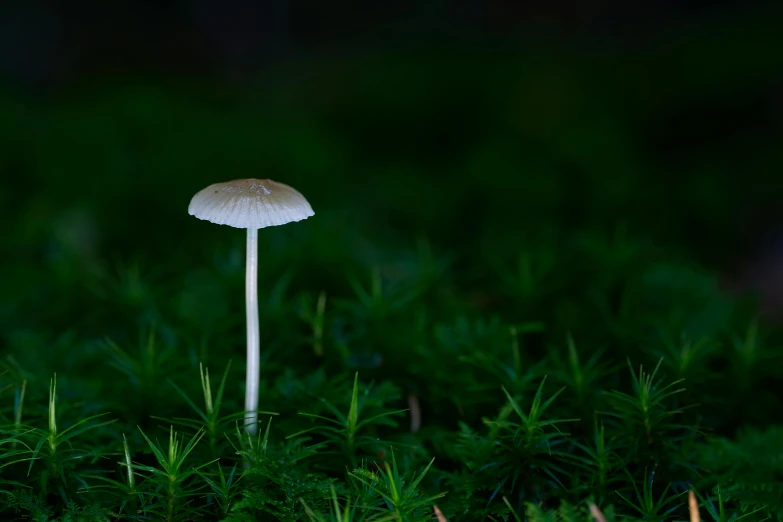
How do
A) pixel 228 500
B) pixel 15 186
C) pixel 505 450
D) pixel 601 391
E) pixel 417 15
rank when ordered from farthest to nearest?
pixel 417 15 → pixel 15 186 → pixel 601 391 → pixel 505 450 → pixel 228 500

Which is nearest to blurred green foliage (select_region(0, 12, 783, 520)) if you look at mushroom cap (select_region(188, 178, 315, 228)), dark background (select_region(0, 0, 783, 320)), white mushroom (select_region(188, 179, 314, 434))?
dark background (select_region(0, 0, 783, 320))

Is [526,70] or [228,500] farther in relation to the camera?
[526,70]

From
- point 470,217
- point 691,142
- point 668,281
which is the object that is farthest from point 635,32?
point 668,281

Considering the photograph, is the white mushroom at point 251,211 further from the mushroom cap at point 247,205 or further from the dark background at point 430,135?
the dark background at point 430,135

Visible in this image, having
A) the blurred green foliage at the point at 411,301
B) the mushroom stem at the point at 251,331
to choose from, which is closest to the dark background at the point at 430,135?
the blurred green foliage at the point at 411,301

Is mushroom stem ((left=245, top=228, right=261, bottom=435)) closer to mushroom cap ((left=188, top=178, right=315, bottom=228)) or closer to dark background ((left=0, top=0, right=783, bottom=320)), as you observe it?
mushroom cap ((left=188, top=178, right=315, bottom=228))

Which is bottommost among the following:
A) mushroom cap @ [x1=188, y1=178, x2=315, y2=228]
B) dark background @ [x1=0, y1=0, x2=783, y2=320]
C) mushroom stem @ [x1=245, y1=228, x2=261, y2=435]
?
mushroom stem @ [x1=245, y1=228, x2=261, y2=435]

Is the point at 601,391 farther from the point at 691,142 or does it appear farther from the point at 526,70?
the point at 526,70
